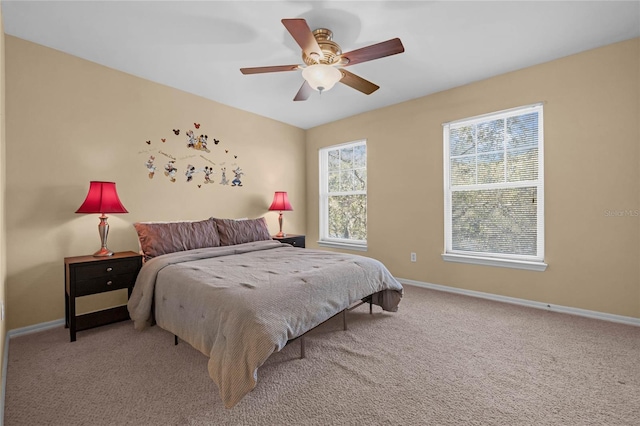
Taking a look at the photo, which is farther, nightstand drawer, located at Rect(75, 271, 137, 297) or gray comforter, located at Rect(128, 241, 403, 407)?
nightstand drawer, located at Rect(75, 271, 137, 297)

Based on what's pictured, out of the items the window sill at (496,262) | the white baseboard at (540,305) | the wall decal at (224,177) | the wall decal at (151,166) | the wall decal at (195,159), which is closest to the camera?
the white baseboard at (540,305)

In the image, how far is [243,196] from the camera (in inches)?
165

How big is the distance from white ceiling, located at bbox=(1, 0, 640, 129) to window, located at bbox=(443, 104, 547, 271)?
59 centimetres

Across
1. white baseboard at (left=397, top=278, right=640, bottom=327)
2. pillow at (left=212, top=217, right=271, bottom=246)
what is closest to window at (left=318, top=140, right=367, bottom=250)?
white baseboard at (left=397, top=278, right=640, bottom=327)

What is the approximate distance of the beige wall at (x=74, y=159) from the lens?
2.45 meters

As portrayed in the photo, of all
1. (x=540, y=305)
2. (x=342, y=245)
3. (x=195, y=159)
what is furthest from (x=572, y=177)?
(x=195, y=159)

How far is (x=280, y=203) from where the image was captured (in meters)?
4.33

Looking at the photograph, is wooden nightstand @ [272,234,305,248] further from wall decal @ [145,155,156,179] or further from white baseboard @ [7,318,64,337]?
white baseboard @ [7,318,64,337]

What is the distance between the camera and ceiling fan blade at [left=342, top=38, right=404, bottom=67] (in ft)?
6.27

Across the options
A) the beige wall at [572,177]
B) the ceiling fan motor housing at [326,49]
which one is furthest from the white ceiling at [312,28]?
the beige wall at [572,177]

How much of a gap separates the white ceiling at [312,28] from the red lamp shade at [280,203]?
5.44 ft

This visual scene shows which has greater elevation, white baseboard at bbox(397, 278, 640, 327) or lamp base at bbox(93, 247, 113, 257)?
lamp base at bbox(93, 247, 113, 257)

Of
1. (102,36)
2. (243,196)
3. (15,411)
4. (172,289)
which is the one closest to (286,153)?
(243,196)

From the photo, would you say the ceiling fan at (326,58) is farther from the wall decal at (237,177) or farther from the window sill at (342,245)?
the window sill at (342,245)
